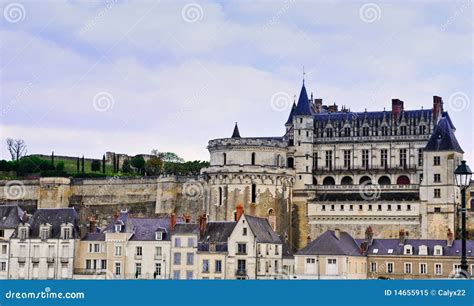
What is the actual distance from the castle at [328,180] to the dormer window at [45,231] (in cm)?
1535

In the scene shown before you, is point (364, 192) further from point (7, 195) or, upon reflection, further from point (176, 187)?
point (7, 195)

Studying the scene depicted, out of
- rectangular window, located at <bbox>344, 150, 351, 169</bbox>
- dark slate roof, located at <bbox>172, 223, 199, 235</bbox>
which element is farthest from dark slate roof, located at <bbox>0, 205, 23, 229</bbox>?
rectangular window, located at <bbox>344, 150, 351, 169</bbox>

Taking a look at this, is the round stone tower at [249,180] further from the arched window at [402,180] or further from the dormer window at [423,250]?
the dormer window at [423,250]

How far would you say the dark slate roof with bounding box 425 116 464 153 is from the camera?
63.7 meters

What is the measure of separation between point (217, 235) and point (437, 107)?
957 inches

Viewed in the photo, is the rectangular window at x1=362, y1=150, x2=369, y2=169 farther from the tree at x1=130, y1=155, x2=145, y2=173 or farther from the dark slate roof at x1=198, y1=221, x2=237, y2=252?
the tree at x1=130, y1=155, x2=145, y2=173

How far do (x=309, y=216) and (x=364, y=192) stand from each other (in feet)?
12.7

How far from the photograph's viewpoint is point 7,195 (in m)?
78.8

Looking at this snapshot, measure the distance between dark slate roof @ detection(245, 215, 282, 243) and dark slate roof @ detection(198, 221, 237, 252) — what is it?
3.06ft

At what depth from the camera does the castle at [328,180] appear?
2532 inches

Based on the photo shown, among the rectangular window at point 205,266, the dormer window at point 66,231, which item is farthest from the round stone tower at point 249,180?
the rectangular window at point 205,266

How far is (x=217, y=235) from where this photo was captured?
165 feet
